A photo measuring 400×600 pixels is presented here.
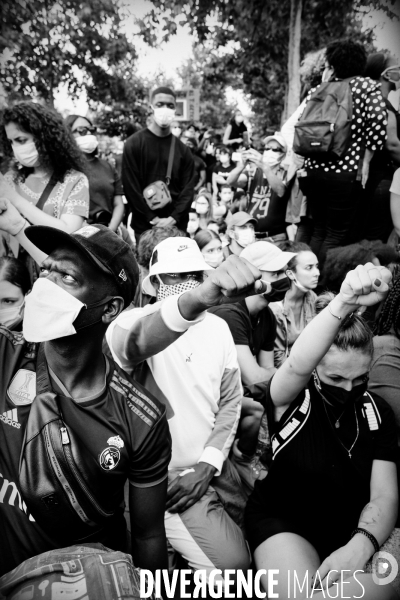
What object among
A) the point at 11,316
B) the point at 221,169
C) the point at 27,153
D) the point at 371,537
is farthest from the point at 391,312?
the point at 221,169

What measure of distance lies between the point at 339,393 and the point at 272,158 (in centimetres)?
406

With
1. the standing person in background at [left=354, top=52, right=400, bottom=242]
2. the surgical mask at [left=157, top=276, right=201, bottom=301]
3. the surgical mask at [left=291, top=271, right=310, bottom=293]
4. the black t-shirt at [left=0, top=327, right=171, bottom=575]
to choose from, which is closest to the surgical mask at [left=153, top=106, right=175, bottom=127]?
the standing person in background at [left=354, top=52, right=400, bottom=242]

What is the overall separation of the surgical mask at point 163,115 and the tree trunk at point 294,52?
4.97 metres

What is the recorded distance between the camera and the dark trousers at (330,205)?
3859 millimetres

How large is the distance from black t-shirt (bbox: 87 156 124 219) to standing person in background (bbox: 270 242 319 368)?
215 centimetres

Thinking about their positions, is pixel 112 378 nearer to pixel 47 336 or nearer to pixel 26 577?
pixel 47 336

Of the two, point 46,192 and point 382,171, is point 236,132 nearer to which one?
point 382,171

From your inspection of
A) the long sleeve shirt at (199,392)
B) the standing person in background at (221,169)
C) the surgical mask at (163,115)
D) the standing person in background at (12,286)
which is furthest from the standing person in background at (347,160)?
the standing person in background at (221,169)

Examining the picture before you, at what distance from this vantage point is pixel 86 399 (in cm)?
171

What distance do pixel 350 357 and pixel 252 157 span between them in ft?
10.9

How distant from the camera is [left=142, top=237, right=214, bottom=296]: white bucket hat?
251 centimetres

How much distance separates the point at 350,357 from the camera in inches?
86.1

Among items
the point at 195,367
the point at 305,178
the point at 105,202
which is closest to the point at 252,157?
the point at 305,178

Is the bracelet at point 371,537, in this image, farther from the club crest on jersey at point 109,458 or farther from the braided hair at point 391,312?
the club crest on jersey at point 109,458
